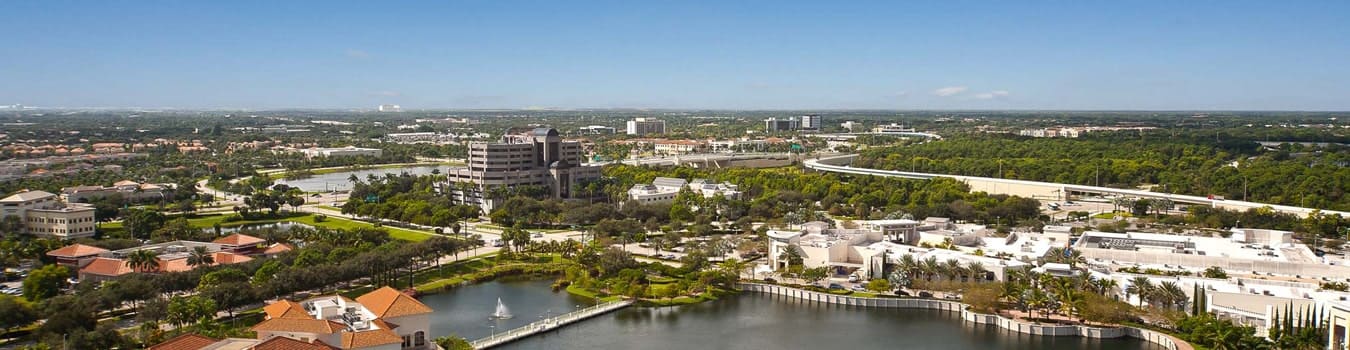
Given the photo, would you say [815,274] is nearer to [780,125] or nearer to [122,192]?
[122,192]

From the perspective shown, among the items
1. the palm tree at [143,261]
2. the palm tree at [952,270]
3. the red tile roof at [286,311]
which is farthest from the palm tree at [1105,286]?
the palm tree at [143,261]

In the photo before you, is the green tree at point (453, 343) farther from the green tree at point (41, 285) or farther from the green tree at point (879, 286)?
the green tree at point (879, 286)

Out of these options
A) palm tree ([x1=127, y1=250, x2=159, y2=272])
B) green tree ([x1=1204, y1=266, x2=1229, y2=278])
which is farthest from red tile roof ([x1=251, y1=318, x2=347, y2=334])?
green tree ([x1=1204, y1=266, x2=1229, y2=278])

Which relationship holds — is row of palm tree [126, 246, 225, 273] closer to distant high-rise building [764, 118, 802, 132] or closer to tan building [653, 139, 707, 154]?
tan building [653, 139, 707, 154]

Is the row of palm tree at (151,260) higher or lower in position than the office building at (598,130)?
lower

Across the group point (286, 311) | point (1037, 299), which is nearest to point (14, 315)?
point (286, 311)

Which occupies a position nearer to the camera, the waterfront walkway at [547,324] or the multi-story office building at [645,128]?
the waterfront walkway at [547,324]

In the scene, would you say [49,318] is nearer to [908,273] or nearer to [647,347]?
[647,347]
